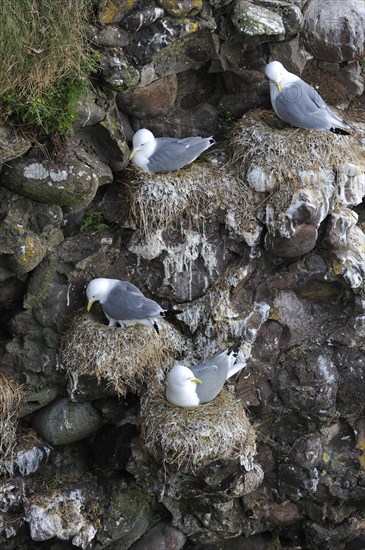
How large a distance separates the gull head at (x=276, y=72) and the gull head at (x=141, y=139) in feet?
3.08

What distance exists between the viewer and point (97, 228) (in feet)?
20.5

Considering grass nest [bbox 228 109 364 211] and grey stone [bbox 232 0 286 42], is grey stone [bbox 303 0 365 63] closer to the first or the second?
grey stone [bbox 232 0 286 42]

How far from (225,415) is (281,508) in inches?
50.9

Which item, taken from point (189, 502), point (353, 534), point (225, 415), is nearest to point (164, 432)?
point (225, 415)

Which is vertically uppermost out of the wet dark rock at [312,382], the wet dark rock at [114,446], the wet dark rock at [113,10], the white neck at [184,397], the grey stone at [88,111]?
the wet dark rock at [113,10]

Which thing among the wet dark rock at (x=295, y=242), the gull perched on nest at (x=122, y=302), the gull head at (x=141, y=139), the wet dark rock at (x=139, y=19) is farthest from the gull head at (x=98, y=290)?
the wet dark rock at (x=139, y=19)

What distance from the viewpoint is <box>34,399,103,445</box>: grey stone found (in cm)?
632

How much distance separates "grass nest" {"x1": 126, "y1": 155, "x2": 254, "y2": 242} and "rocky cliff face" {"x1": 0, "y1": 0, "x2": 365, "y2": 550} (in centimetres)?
1

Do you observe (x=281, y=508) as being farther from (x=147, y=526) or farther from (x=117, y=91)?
(x=117, y=91)

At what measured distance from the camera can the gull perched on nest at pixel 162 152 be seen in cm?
610

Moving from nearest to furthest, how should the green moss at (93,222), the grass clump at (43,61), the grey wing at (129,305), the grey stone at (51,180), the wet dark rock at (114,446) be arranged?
the grass clump at (43,61), the grey stone at (51,180), the grey wing at (129,305), the green moss at (93,222), the wet dark rock at (114,446)

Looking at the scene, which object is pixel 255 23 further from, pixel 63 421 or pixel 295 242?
pixel 63 421

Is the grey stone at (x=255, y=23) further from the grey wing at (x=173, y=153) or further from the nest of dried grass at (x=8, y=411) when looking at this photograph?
the nest of dried grass at (x=8, y=411)

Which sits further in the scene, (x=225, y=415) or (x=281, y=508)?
(x=281, y=508)
